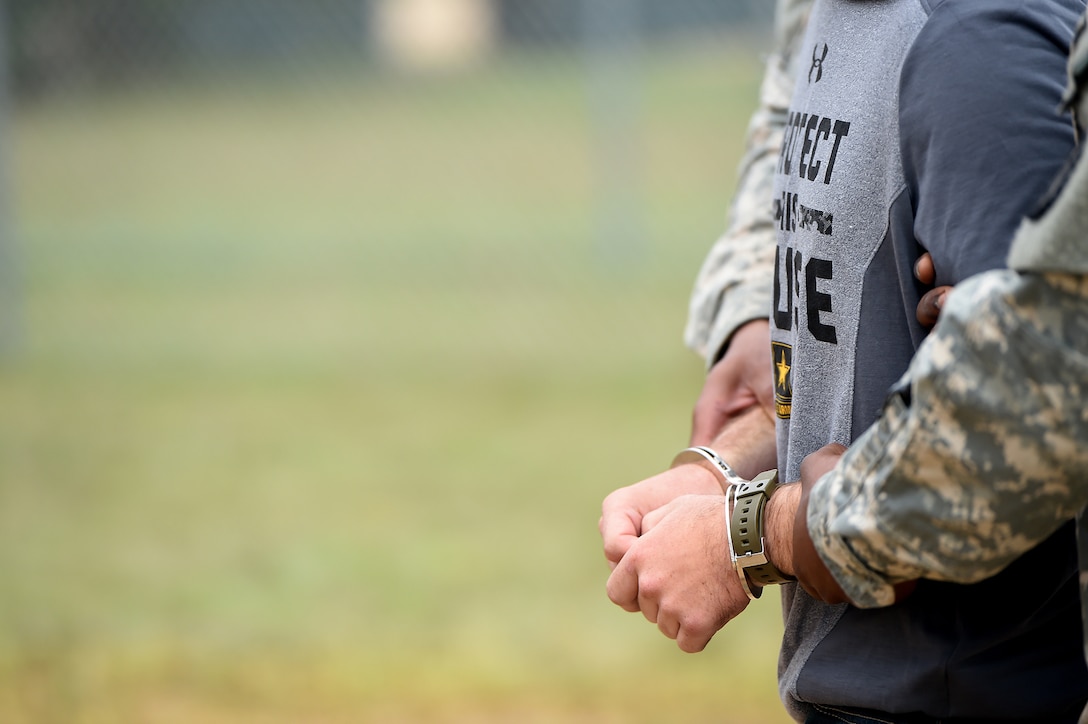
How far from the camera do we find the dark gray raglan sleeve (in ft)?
3.39

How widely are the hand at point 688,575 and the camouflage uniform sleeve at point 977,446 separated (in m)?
0.19

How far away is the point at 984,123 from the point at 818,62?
1.01 ft

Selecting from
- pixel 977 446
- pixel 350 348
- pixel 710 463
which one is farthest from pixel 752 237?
pixel 350 348

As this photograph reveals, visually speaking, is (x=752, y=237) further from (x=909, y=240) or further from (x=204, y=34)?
(x=204, y=34)

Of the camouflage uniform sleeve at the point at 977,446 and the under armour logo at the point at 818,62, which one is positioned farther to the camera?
the under armour logo at the point at 818,62

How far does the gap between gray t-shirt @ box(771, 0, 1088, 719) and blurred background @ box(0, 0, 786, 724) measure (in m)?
2.13

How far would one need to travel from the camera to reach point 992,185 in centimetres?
104

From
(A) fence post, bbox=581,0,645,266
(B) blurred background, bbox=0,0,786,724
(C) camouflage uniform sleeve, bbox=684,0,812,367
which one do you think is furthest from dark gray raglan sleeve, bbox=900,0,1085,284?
(A) fence post, bbox=581,0,645,266

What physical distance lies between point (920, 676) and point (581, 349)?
635 cm

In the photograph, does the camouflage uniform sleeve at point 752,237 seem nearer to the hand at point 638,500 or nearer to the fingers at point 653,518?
the hand at point 638,500

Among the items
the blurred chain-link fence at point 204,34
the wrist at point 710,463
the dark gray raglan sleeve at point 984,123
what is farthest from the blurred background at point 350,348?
the dark gray raglan sleeve at point 984,123

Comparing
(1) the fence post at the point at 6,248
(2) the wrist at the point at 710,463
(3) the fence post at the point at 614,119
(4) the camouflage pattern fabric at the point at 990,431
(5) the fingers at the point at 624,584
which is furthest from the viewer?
(3) the fence post at the point at 614,119

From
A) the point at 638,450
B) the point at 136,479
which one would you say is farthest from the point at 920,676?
the point at 136,479

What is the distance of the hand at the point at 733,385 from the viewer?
167 centimetres
